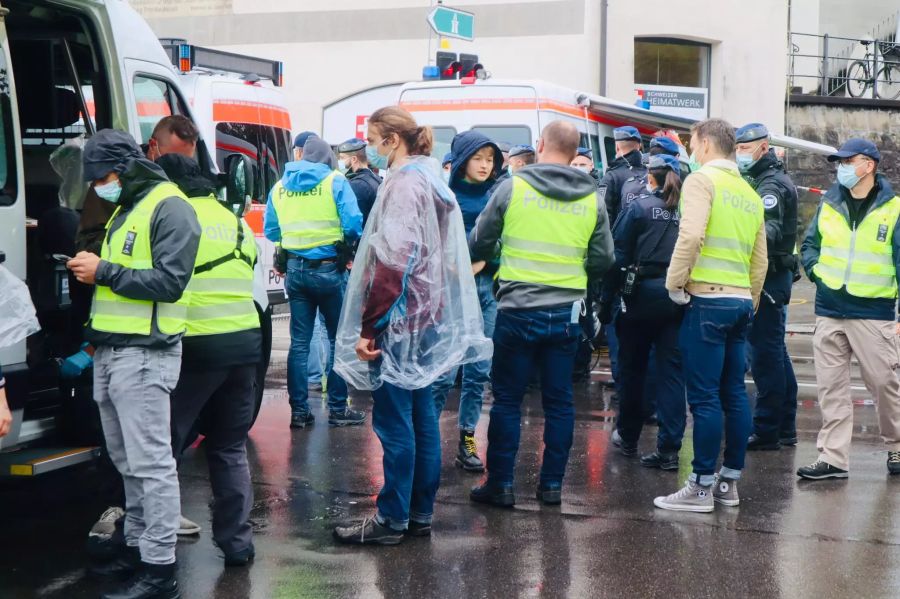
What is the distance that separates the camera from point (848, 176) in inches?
266

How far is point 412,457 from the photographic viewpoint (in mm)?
5324

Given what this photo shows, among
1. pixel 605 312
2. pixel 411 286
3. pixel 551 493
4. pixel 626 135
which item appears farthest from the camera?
pixel 626 135

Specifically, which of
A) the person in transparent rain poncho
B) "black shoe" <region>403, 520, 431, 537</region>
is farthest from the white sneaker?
"black shoe" <region>403, 520, 431, 537</region>

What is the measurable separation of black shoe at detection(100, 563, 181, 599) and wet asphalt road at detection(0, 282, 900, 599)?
132 mm

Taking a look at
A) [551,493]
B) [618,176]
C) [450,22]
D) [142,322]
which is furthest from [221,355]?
[450,22]

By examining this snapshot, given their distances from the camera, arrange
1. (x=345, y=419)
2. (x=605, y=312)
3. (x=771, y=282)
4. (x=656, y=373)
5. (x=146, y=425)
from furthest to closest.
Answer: (x=345, y=419)
(x=771, y=282)
(x=656, y=373)
(x=605, y=312)
(x=146, y=425)

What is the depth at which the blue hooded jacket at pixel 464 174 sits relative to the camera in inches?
258

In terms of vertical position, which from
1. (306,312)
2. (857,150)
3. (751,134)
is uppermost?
(751,134)

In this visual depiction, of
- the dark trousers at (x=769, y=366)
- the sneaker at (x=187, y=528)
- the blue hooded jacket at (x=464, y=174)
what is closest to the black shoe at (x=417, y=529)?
the sneaker at (x=187, y=528)

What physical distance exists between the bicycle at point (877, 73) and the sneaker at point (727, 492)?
16590mm

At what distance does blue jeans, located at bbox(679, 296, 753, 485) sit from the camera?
19.8 ft

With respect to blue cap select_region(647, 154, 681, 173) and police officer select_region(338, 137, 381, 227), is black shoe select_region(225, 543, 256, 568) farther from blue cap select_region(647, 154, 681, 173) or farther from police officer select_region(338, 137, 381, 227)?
police officer select_region(338, 137, 381, 227)

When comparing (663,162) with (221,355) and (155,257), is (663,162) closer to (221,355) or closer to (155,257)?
(221,355)

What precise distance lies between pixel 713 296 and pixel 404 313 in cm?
170
